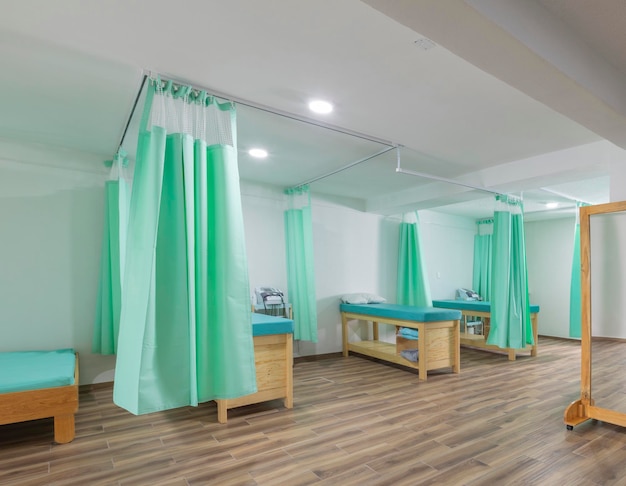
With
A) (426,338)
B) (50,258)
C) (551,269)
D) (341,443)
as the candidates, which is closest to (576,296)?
(551,269)

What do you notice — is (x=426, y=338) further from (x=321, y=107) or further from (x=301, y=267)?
(x=321, y=107)

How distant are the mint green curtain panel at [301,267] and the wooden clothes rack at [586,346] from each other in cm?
272

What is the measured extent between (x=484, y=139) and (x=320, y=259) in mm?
2809

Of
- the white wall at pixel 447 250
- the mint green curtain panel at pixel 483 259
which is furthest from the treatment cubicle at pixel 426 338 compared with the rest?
the mint green curtain panel at pixel 483 259

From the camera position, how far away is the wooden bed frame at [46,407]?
2.38 m

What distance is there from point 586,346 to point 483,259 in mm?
4626

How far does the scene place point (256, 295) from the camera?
15.7 feet

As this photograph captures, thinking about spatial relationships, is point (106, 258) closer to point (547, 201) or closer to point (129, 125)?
point (129, 125)

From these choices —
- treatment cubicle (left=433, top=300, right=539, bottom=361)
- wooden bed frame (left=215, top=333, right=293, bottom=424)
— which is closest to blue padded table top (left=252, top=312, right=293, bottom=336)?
wooden bed frame (left=215, top=333, right=293, bottom=424)

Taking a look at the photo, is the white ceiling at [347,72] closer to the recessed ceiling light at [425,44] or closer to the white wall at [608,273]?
the recessed ceiling light at [425,44]

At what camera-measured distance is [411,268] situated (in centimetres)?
593

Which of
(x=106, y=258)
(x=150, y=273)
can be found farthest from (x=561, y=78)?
(x=106, y=258)

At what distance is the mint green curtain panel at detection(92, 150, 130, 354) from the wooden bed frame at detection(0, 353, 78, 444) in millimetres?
1001

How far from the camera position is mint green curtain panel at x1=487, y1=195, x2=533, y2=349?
482 centimetres
